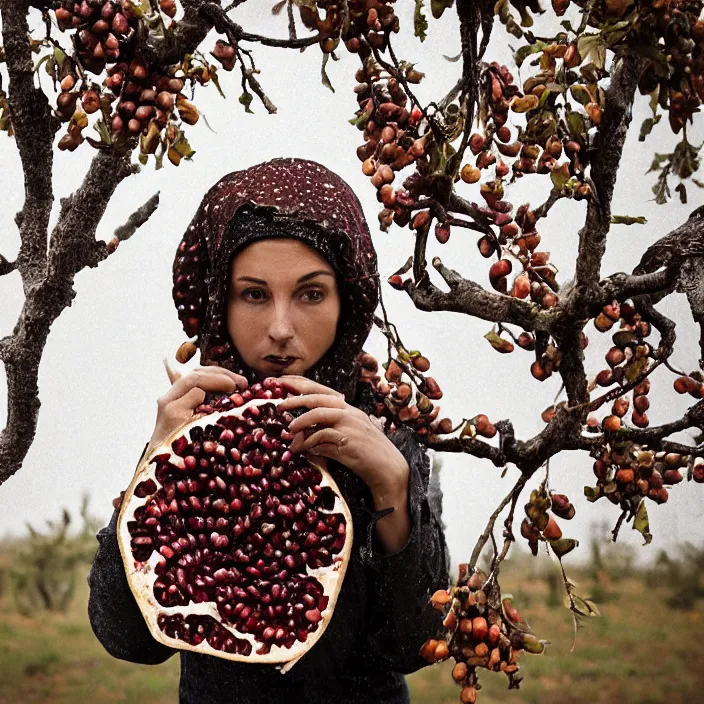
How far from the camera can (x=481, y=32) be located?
1.23 meters

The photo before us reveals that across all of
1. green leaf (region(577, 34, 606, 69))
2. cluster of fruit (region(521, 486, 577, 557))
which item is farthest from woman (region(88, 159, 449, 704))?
green leaf (region(577, 34, 606, 69))

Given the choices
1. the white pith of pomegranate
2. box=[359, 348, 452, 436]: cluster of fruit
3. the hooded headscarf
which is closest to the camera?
the white pith of pomegranate

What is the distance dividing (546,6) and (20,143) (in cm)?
74

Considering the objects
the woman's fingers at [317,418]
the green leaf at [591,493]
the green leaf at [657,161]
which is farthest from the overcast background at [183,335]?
the woman's fingers at [317,418]

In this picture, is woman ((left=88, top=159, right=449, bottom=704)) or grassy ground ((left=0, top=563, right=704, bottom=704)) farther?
grassy ground ((left=0, top=563, right=704, bottom=704))

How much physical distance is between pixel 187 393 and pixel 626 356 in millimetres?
556

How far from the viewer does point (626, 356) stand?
118 cm

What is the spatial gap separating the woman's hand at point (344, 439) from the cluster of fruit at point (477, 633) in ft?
0.43

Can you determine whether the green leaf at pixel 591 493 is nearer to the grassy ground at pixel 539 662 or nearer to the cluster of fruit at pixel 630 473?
the cluster of fruit at pixel 630 473

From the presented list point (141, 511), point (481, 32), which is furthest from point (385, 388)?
point (481, 32)

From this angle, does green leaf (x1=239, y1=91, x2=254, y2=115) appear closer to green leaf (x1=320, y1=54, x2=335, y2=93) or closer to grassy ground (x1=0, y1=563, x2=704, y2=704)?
green leaf (x1=320, y1=54, x2=335, y2=93)

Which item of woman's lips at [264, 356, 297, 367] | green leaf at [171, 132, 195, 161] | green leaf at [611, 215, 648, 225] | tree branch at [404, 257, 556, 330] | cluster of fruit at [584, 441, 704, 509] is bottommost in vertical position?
cluster of fruit at [584, 441, 704, 509]

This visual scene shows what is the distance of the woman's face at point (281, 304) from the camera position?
1074 millimetres

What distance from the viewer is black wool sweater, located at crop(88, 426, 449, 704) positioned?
3.43 feet
